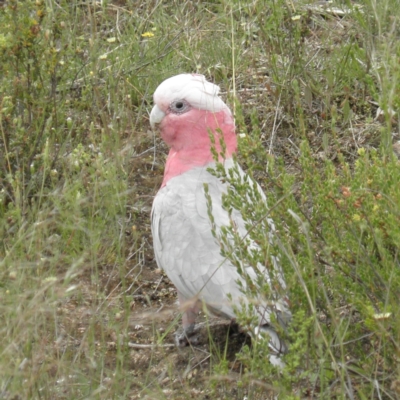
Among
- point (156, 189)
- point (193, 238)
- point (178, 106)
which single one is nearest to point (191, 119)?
point (178, 106)

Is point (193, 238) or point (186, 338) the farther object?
point (186, 338)

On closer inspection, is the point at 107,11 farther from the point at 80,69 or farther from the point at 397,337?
the point at 397,337

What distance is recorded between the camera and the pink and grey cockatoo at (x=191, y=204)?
3.02 metres

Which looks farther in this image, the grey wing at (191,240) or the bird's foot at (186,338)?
the bird's foot at (186,338)

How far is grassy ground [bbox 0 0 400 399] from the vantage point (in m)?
2.35

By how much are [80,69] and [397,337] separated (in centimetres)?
234

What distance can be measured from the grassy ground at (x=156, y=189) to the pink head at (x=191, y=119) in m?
0.20

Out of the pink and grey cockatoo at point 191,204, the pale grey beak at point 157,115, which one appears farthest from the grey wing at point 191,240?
the pale grey beak at point 157,115

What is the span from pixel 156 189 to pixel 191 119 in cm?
81

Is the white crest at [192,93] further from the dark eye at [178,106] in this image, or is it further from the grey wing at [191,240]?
the grey wing at [191,240]

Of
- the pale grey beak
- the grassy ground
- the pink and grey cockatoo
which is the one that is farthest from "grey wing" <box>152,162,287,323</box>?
the pale grey beak

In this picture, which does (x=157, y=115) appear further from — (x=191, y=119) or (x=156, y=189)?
(x=156, y=189)

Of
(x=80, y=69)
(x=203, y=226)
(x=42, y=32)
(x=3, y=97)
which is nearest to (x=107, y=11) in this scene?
(x=80, y=69)

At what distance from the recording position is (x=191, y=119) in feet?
11.4
